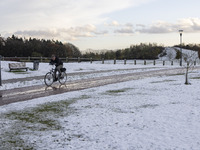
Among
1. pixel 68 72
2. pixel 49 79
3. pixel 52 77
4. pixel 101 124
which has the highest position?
pixel 52 77

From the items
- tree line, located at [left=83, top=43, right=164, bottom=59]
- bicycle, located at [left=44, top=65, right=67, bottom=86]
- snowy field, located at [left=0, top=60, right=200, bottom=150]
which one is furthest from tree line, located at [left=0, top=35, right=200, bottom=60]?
snowy field, located at [left=0, top=60, right=200, bottom=150]

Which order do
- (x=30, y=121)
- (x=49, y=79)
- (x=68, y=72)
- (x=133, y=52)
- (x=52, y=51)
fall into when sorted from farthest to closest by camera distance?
(x=133, y=52)
(x=52, y=51)
(x=68, y=72)
(x=49, y=79)
(x=30, y=121)

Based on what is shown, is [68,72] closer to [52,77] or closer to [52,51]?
[52,77]

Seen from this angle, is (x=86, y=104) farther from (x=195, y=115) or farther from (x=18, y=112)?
(x=195, y=115)

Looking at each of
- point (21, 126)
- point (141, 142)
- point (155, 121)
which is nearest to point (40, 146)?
point (21, 126)

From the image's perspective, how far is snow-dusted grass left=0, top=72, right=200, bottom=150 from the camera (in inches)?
194

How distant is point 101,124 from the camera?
629cm

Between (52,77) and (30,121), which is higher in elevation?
(52,77)

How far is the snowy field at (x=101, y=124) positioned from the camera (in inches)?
193

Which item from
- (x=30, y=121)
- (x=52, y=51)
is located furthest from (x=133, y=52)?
(x=30, y=121)

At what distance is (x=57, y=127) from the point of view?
6078 millimetres

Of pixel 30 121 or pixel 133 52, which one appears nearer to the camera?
pixel 30 121

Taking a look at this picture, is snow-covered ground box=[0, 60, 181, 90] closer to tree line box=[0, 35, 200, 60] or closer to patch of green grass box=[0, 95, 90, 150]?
patch of green grass box=[0, 95, 90, 150]

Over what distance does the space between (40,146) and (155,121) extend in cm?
325
